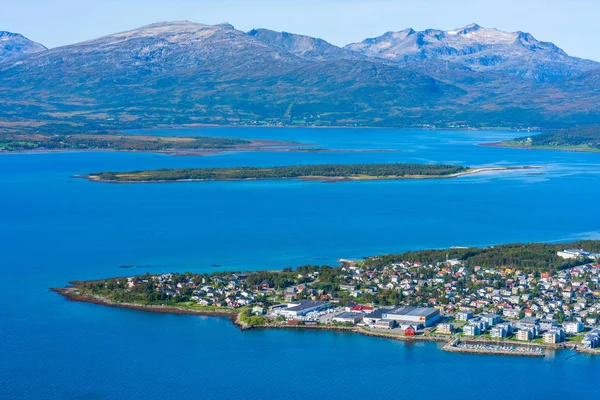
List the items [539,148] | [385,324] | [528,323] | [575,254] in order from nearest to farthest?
[528,323] < [385,324] < [575,254] < [539,148]

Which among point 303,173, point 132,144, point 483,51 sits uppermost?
point 483,51

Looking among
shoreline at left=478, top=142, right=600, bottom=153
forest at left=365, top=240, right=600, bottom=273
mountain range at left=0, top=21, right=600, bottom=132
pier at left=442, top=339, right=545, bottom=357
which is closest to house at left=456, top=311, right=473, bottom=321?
pier at left=442, top=339, right=545, bottom=357

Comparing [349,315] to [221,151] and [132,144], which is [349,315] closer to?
[221,151]

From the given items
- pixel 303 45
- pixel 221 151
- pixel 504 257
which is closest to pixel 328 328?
pixel 504 257

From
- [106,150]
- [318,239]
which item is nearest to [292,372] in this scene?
[318,239]

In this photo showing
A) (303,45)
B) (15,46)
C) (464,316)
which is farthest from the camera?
(15,46)

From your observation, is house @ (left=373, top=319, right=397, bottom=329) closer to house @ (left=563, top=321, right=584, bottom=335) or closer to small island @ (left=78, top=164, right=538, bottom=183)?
house @ (left=563, top=321, right=584, bottom=335)
